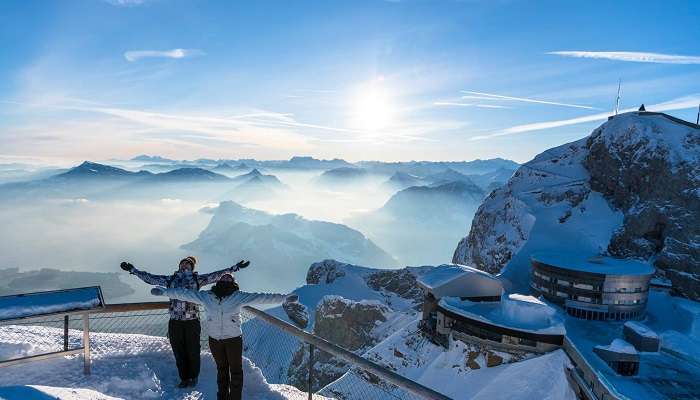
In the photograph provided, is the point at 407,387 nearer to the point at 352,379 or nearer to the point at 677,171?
the point at 352,379

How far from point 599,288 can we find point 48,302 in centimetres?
6374

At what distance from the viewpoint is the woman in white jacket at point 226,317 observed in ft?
25.1

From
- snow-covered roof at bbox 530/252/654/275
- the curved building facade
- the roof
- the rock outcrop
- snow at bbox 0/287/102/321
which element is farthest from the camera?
the rock outcrop

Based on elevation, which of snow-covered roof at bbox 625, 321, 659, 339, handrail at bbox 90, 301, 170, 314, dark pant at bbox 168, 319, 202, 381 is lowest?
snow-covered roof at bbox 625, 321, 659, 339

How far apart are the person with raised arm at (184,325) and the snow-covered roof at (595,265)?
2369 inches

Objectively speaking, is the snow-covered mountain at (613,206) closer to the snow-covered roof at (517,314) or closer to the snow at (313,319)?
the snow at (313,319)

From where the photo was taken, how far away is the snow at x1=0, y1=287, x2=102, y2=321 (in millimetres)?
7301

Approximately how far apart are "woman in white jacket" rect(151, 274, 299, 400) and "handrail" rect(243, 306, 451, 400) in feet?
2.29

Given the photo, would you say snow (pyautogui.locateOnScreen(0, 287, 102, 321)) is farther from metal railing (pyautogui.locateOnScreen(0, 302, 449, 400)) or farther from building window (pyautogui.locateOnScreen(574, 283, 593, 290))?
building window (pyautogui.locateOnScreen(574, 283, 593, 290))

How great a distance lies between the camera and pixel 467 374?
4406cm

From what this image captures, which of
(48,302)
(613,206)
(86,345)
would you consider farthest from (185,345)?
(613,206)

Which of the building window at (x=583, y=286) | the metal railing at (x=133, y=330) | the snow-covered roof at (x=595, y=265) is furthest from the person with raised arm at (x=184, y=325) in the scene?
the building window at (x=583, y=286)

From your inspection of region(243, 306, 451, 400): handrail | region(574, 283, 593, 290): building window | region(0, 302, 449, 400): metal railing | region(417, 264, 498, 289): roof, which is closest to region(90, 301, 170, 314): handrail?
region(0, 302, 449, 400): metal railing

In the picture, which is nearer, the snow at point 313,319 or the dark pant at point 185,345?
the dark pant at point 185,345
